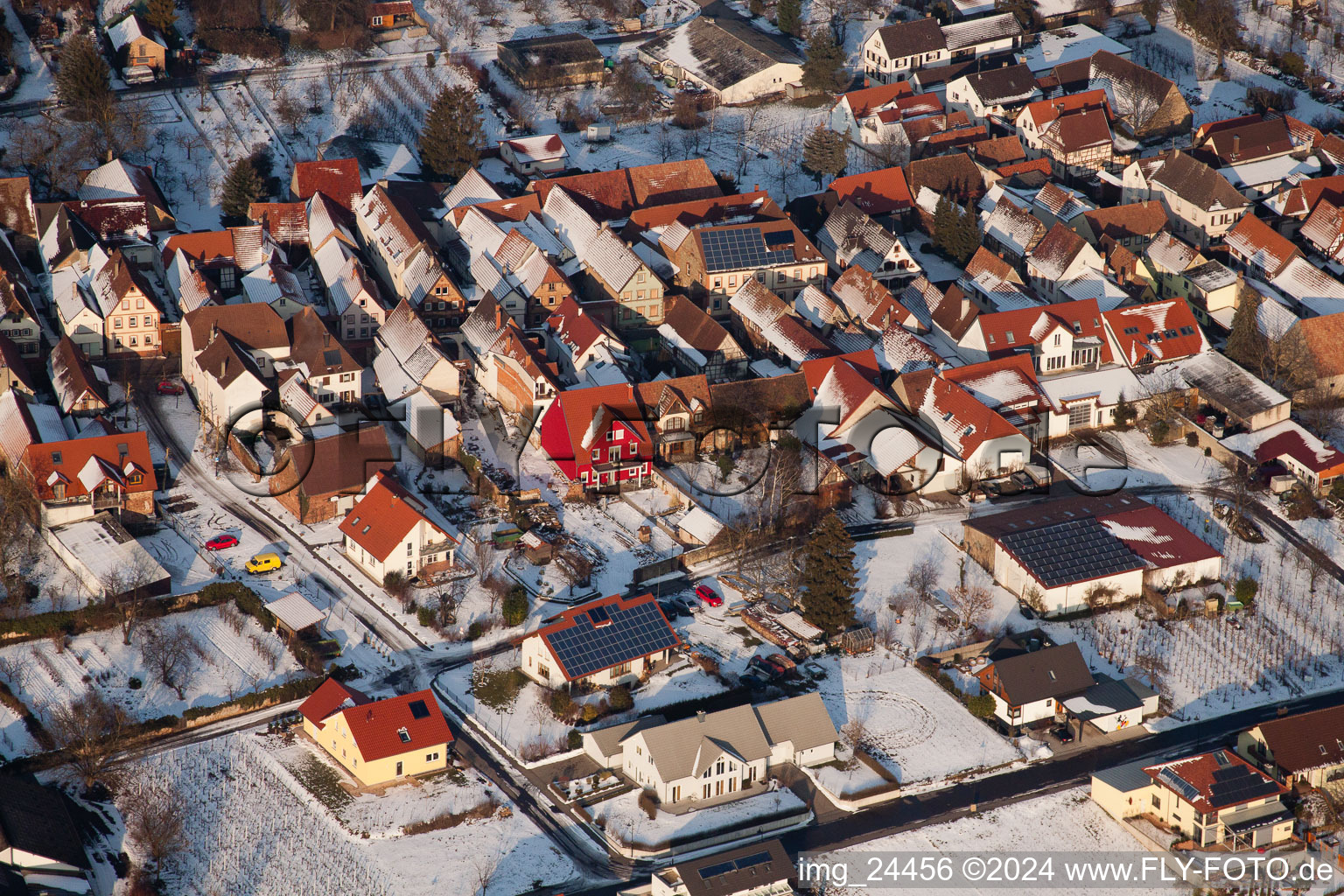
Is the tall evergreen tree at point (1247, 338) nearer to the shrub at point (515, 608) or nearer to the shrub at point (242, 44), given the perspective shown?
the shrub at point (515, 608)

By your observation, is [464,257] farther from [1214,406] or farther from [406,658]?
[1214,406]

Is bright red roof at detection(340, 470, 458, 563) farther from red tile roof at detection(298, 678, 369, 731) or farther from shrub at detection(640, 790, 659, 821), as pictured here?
shrub at detection(640, 790, 659, 821)

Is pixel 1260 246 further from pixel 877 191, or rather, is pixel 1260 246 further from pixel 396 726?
pixel 396 726

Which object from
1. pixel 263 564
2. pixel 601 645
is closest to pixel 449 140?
pixel 263 564

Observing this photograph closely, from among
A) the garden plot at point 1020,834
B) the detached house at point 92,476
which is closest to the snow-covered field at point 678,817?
the garden plot at point 1020,834

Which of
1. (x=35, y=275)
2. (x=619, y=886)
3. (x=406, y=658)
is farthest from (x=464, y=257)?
(x=619, y=886)
